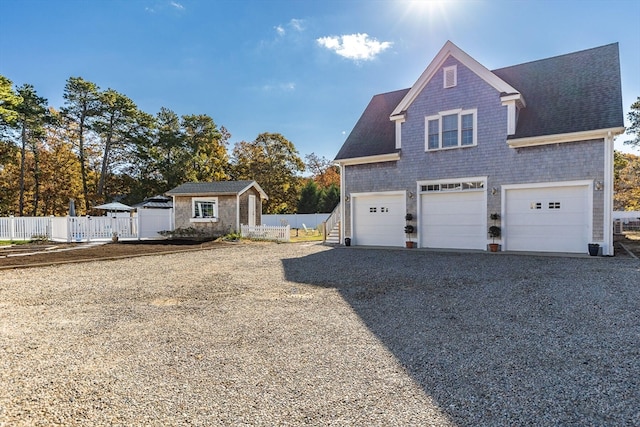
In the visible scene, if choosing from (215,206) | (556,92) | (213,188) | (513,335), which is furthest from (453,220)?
(213,188)

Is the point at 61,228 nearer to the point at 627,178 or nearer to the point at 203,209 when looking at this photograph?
the point at 203,209

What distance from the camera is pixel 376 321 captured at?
4812 millimetres

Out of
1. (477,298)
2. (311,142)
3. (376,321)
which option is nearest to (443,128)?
(477,298)

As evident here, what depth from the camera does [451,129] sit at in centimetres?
1362

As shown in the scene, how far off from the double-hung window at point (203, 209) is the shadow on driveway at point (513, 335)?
47.6 feet

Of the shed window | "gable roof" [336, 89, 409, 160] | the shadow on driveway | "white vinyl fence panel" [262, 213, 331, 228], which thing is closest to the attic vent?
"gable roof" [336, 89, 409, 160]

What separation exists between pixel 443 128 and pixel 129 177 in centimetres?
3254

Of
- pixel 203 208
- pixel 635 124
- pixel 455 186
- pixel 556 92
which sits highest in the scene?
pixel 635 124

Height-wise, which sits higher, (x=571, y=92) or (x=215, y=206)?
(x=571, y=92)

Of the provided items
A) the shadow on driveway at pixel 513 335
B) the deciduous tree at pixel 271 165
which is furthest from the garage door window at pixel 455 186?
the deciduous tree at pixel 271 165

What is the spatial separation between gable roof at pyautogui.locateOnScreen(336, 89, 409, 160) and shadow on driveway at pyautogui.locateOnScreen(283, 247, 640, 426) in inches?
310

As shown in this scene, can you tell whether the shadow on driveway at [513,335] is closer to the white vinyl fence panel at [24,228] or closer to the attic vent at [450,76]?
the attic vent at [450,76]

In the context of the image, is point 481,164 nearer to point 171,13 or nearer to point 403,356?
point 403,356

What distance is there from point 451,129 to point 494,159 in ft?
6.68
